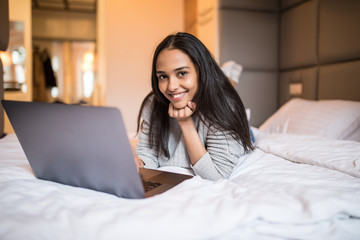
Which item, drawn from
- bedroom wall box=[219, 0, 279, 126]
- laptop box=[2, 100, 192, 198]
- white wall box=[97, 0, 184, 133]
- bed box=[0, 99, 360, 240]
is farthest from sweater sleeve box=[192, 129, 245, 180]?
white wall box=[97, 0, 184, 133]

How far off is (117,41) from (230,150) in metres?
2.83

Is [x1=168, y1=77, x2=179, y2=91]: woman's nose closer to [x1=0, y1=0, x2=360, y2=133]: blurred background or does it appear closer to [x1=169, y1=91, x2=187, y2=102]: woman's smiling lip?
[x1=169, y1=91, x2=187, y2=102]: woman's smiling lip

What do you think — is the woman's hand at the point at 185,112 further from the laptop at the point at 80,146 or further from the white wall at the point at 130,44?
the white wall at the point at 130,44

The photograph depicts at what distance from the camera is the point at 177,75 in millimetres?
962

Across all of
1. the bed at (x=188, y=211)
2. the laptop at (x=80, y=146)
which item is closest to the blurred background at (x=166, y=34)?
the bed at (x=188, y=211)

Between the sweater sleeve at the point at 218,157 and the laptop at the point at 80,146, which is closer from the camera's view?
the laptop at the point at 80,146

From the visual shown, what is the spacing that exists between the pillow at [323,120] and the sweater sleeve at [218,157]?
675 mm

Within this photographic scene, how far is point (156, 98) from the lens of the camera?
1.15 metres

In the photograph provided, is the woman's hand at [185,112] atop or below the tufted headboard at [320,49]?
below

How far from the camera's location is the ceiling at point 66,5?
566 cm

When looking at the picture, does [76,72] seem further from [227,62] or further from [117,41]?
[227,62]

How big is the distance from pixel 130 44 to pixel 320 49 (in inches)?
89.9

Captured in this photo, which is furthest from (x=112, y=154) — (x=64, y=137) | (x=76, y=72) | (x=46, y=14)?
(x=76, y=72)

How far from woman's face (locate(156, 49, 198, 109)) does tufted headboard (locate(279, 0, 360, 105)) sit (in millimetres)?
1077
